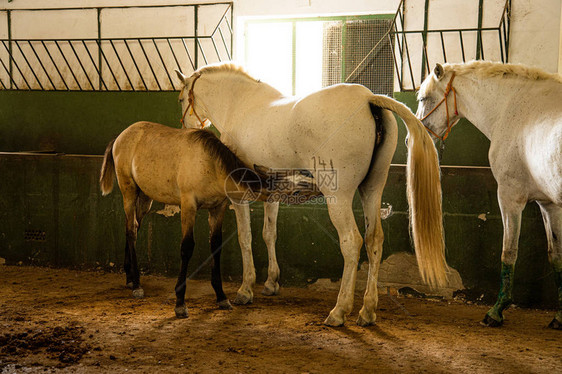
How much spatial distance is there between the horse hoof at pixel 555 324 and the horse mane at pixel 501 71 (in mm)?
1791

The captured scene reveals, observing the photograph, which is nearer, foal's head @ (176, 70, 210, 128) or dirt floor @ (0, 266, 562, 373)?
dirt floor @ (0, 266, 562, 373)

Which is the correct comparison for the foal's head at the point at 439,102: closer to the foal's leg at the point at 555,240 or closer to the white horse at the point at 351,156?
the white horse at the point at 351,156

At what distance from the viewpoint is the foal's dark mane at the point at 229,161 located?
3.97 metres

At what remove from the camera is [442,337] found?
3.83 meters

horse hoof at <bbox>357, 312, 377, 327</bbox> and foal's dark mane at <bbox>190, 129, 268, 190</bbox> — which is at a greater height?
foal's dark mane at <bbox>190, 129, 268, 190</bbox>

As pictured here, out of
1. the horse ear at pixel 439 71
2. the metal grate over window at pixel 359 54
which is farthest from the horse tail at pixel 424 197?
the metal grate over window at pixel 359 54

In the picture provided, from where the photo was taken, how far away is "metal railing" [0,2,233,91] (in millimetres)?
6438

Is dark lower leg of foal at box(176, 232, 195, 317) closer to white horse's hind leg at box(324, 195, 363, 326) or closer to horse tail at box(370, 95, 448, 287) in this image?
white horse's hind leg at box(324, 195, 363, 326)

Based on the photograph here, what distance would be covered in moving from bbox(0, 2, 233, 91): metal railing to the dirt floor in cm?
282

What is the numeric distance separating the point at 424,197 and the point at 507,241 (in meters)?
0.81

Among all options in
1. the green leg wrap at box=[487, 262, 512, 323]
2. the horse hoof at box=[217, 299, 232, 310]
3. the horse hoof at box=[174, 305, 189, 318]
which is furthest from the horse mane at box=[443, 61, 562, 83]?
the horse hoof at box=[174, 305, 189, 318]

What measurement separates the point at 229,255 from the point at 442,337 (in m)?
2.40

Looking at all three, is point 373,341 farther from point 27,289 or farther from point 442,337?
point 27,289

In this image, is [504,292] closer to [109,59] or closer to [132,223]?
[132,223]
